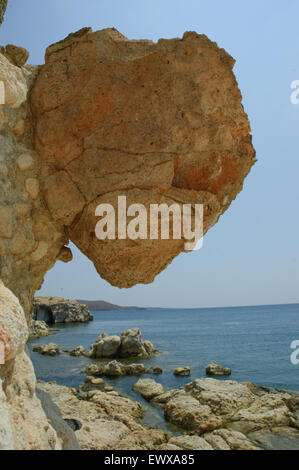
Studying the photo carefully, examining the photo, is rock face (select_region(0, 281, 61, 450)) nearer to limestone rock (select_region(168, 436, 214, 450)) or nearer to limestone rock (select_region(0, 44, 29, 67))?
limestone rock (select_region(0, 44, 29, 67))

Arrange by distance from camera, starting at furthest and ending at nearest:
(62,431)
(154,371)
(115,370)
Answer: (154,371) < (115,370) < (62,431)

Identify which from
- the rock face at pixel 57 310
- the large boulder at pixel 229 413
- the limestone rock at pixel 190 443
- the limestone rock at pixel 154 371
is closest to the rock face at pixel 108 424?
the limestone rock at pixel 190 443

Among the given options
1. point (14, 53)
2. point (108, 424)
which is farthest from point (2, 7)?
point (108, 424)

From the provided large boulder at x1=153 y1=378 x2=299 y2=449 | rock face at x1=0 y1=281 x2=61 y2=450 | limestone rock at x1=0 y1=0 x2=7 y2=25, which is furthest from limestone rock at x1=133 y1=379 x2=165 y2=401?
limestone rock at x1=0 y1=0 x2=7 y2=25

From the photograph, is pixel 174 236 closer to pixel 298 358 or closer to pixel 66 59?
pixel 66 59

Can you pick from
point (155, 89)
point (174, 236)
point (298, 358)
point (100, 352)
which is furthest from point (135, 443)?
point (298, 358)

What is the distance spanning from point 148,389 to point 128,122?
10931 millimetres

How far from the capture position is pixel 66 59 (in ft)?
11.3

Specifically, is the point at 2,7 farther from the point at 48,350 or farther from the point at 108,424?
the point at 48,350

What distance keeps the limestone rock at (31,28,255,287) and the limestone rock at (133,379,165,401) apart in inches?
373

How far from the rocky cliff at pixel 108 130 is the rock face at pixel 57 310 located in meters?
49.6

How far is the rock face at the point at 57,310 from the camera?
51.3 meters

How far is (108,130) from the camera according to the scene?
3363mm

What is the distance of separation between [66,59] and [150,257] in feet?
7.79
